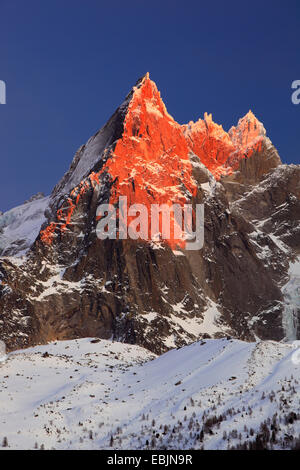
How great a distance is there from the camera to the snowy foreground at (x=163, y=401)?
2703 cm

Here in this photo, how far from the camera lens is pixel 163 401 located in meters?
34.5

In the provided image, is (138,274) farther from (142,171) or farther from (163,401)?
(163,401)

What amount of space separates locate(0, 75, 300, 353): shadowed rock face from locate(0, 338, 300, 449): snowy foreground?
331ft

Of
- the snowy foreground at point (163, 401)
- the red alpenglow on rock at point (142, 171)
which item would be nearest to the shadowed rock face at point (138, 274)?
the red alpenglow on rock at point (142, 171)

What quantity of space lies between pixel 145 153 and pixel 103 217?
27195 millimetres

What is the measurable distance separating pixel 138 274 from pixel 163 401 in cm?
13371

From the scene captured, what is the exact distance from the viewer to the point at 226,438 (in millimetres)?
25703

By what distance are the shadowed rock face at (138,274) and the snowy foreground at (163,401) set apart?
331ft

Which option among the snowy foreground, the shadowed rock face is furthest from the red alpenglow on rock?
the snowy foreground

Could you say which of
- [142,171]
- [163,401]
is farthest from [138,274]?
[163,401]
